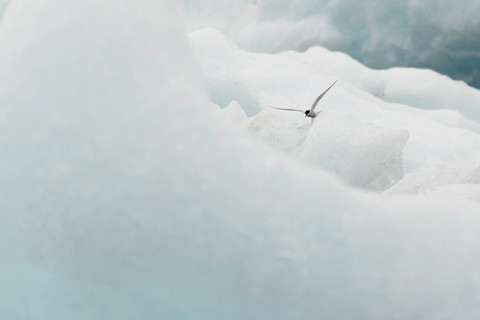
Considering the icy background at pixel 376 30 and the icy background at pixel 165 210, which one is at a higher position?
the icy background at pixel 165 210

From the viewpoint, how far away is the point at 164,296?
0.73 m

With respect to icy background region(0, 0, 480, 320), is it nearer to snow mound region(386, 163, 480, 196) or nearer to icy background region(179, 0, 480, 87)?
snow mound region(386, 163, 480, 196)

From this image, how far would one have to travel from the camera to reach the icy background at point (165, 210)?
0.70 meters

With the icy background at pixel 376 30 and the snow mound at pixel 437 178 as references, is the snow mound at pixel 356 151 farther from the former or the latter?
the icy background at pixel 376 30

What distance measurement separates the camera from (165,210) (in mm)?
717

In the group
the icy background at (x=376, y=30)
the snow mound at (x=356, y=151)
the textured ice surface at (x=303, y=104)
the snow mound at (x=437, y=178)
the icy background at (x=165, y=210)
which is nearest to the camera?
the icy background at (x=165, y=210)

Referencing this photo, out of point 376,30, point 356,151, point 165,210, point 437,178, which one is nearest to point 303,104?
point 356,151

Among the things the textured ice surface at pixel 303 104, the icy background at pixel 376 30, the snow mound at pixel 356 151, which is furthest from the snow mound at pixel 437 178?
the icy background at pixel 376 30

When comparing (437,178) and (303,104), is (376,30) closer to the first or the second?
(303,104)

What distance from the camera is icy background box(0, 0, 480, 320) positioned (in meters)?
0.70

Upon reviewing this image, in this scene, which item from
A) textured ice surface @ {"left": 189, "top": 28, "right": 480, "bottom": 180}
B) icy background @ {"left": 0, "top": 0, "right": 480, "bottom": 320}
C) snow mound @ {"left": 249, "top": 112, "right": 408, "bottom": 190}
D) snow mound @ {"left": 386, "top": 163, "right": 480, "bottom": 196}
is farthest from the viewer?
textured ice surface @ {"left": 189, "top": 28, "right": 480, "bottom": 180}

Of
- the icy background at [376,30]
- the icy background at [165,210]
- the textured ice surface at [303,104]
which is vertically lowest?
the icy background at [376,30]

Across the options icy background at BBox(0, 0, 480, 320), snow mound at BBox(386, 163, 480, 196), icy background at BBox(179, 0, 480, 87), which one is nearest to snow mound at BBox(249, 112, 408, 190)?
snow mound at BBox(386, 163, 480, 196)

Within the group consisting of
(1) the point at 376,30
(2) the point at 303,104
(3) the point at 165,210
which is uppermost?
(3) the point at 165,210
